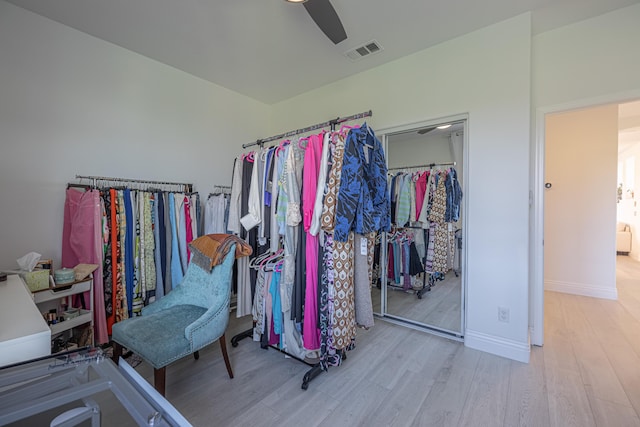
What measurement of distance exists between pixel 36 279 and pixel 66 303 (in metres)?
0.51

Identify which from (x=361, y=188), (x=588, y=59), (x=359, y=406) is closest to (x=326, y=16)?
(x=361, y=188)

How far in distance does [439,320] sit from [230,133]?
136 inches

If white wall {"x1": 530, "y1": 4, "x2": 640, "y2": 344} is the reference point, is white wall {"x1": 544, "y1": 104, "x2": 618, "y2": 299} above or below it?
below

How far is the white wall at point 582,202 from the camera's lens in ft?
11.9

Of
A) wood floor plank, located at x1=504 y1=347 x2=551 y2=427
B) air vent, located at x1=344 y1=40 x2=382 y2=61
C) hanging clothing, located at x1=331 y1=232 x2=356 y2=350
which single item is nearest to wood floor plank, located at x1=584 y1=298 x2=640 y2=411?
wood floor plank, located at x1=504 y1=347 x2=551 y2=427

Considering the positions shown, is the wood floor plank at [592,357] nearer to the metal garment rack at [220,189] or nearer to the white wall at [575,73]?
the white wall at [575,73]

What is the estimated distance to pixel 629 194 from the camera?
22.7ft

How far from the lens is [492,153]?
7.70 ft

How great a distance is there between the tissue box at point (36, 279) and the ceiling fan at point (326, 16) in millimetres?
2465

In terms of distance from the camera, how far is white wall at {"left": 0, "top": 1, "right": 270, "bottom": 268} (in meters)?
2.12

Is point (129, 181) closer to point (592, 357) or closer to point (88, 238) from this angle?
point (88, 238)

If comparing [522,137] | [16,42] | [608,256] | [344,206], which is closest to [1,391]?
[344,206]

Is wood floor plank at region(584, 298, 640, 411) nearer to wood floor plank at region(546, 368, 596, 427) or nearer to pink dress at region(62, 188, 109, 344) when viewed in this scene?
wood floor plank at region(546, 368, 596, 427)

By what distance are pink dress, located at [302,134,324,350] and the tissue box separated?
5.97ft
